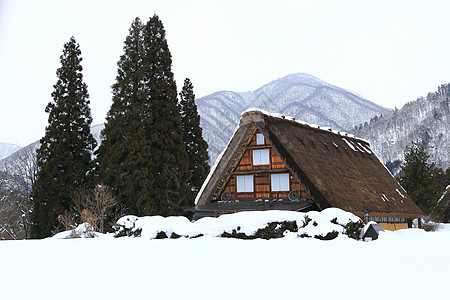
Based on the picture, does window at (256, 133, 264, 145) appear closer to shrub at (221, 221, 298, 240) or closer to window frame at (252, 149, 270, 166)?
window frame at (252, 149, 270, 166)

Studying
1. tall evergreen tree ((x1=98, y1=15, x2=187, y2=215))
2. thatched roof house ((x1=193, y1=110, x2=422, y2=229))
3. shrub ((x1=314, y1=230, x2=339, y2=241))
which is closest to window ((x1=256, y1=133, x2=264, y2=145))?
thatched roof house ((x1=193, y1=110, x2=422, y2=229))

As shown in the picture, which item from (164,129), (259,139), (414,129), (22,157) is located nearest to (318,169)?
(259,139)

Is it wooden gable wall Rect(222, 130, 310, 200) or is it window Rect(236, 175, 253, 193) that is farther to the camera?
window Rect(236, 175, 253, 193)

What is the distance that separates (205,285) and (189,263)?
1.30 meters

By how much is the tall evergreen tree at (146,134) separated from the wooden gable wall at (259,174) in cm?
552

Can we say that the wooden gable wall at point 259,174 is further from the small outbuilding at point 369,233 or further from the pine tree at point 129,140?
the small outbuilding at point 369,233

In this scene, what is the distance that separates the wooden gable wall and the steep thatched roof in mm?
331

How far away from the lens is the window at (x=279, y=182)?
2323 centimetres

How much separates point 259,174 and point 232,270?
16166 millimetres

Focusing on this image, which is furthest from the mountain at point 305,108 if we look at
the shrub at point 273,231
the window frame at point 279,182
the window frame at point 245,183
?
the shrub at point 273,231

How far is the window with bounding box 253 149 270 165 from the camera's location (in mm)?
23703

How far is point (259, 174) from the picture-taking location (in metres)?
24.0

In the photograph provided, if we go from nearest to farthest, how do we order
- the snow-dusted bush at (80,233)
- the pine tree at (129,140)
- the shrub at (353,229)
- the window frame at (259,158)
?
1. the shrub at (353,229)
2. the snow-dusted bush at (80,233)
3. the window frame at (259,158)
4. the pine tree at (129,140)

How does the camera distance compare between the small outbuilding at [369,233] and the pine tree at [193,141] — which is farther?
the pine tree at [193,141]
